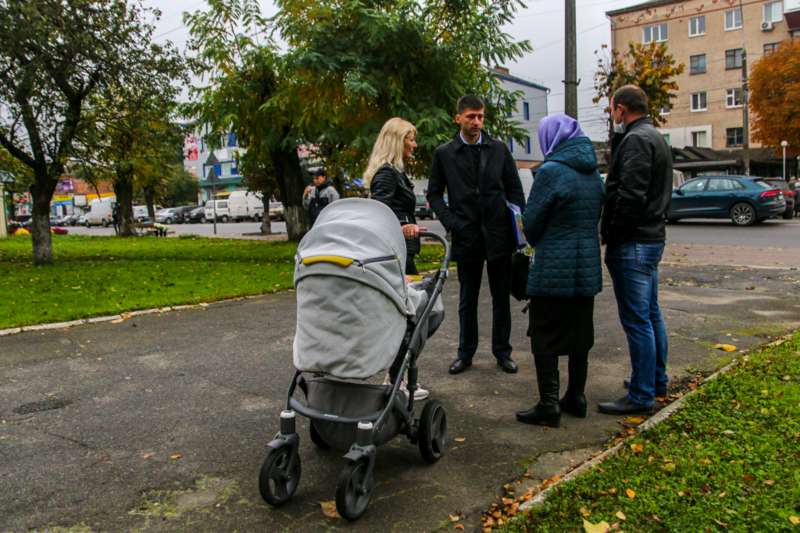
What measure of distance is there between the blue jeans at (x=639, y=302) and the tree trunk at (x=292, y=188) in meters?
16.6

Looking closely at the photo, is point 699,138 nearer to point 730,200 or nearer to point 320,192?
point 730,200

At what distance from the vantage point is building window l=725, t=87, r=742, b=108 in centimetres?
5159

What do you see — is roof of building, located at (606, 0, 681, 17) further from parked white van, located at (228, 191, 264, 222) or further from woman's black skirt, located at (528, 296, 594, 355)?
woman's black skirt, located at (528, 296, 594, 355)

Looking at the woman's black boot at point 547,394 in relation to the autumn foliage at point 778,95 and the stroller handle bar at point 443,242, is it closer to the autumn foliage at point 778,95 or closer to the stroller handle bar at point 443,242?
the stroller handle bar at point 443,242

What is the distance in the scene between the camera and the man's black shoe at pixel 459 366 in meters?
5.62

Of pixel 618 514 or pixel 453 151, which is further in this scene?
pixel 453 151

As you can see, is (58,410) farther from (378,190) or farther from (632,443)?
(632,443)

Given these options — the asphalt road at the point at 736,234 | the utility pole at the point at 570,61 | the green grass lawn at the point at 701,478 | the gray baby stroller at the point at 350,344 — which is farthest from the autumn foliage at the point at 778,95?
the gray baby stroller at the point at 350,344

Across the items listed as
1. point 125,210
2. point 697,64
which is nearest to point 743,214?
point 125,210

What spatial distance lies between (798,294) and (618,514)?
734cm

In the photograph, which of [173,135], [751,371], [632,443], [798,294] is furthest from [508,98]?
Result: [632,443]

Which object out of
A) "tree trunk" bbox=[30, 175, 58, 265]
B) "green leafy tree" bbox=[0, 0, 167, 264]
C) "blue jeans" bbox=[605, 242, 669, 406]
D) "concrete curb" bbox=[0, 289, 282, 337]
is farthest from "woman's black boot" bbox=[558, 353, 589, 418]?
"tree trunk" bbox=[30, 175, 58, 265]

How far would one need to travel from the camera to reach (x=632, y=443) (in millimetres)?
3885

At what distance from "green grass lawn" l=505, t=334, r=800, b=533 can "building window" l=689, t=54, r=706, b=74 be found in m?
55.6
